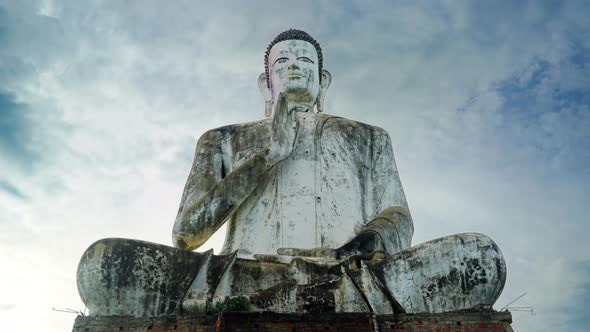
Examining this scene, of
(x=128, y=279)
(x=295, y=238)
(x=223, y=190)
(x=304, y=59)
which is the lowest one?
(x=128, y=279)

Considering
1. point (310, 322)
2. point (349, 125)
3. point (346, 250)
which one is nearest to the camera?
point (310, 322)

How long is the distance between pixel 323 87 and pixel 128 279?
430 centimetres

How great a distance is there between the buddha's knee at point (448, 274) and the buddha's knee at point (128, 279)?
170 centimetres

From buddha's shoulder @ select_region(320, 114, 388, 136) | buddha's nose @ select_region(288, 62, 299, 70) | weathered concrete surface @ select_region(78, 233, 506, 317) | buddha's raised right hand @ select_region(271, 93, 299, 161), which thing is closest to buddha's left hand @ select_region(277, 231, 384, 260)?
weathered concrete surface @ select_region(78, 233, 506, 317)

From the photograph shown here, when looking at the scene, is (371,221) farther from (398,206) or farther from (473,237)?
(473,237)

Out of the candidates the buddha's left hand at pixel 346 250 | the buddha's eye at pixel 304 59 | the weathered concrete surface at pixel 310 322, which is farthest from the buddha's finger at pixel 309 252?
the buddha's eye at pixel 304 59

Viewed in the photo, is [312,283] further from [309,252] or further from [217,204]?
[217,204]

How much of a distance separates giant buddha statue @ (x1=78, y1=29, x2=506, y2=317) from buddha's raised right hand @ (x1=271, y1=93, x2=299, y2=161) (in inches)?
0.6

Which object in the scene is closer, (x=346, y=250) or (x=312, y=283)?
(x=312, y=283)

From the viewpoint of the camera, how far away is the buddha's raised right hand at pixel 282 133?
21.9ft

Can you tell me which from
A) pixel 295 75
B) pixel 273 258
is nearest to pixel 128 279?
pixel 273 258

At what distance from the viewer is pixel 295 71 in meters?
7.77

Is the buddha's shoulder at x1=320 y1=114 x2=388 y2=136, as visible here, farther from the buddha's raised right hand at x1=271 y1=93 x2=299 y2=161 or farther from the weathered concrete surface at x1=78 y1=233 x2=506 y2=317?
the weathered concrete surface at x1=78 y1=233 x2=506 y2=317

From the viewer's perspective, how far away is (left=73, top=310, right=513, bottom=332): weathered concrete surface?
14.9 ft
